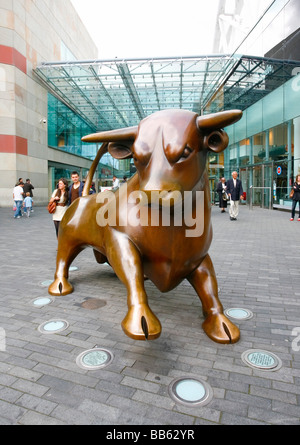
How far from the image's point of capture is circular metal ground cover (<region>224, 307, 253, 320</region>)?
298 cm

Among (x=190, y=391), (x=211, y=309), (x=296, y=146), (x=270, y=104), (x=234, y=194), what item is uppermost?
(x=270, y=104)

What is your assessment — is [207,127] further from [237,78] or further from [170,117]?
[237,78]

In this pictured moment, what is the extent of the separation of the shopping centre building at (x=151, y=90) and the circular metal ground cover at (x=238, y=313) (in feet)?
40.7

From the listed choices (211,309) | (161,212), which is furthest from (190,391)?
(161,212)

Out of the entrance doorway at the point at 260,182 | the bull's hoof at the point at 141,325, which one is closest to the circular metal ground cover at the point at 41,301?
the bull's hoof at the point at 141,325

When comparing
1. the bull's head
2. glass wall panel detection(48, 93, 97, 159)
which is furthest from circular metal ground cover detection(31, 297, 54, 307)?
glass wall panel detection(48, 93, 97, 159)

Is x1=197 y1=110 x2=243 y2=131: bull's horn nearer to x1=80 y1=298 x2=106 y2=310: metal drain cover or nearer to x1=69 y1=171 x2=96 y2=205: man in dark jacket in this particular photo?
x1=80 y1=298 x2=106 y2=310: metal drain cover

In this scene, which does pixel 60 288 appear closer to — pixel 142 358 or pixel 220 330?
pixel 142 358

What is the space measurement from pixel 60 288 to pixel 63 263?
0.30 metres

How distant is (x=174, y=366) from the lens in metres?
2.16

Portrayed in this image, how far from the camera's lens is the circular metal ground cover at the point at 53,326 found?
270 centimetres

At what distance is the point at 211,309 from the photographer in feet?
8.46

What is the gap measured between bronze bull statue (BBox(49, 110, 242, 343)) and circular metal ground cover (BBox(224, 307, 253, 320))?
52 cm
